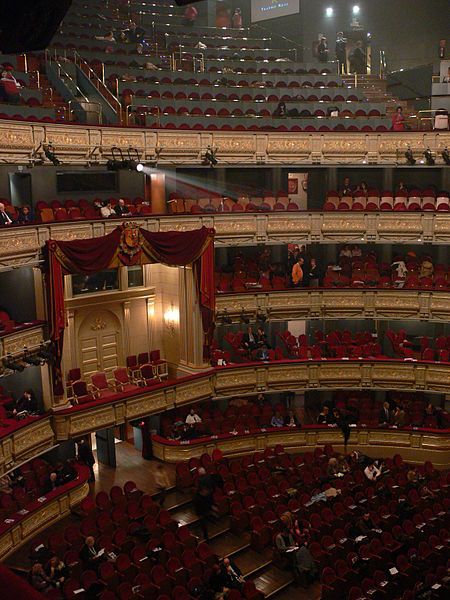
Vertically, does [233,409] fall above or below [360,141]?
below

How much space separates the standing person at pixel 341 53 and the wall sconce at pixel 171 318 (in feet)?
36.8

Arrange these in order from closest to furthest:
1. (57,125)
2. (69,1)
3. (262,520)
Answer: (69,1) → (262,520) → (57,125)

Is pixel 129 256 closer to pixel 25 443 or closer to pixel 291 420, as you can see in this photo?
pixel 25 443

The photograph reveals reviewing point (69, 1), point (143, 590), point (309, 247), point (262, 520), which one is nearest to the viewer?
point (69, 1)

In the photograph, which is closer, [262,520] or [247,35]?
[262,520]

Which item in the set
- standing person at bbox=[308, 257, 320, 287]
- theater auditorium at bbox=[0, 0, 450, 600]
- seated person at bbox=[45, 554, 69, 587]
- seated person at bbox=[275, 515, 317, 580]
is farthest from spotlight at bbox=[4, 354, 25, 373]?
standing person at bbox=[308, 257, 320, 287]

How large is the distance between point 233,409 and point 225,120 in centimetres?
816

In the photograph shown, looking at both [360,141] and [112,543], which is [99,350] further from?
[360,141]

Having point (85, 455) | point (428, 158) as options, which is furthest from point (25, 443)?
point (428, 158)

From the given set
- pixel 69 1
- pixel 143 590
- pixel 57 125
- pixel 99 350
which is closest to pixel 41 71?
pixel 57 125

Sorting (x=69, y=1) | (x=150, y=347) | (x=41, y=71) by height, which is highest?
(x=41, y=71)

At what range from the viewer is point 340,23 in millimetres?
23984

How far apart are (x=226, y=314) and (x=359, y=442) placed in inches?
188

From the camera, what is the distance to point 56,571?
991 centimetres
